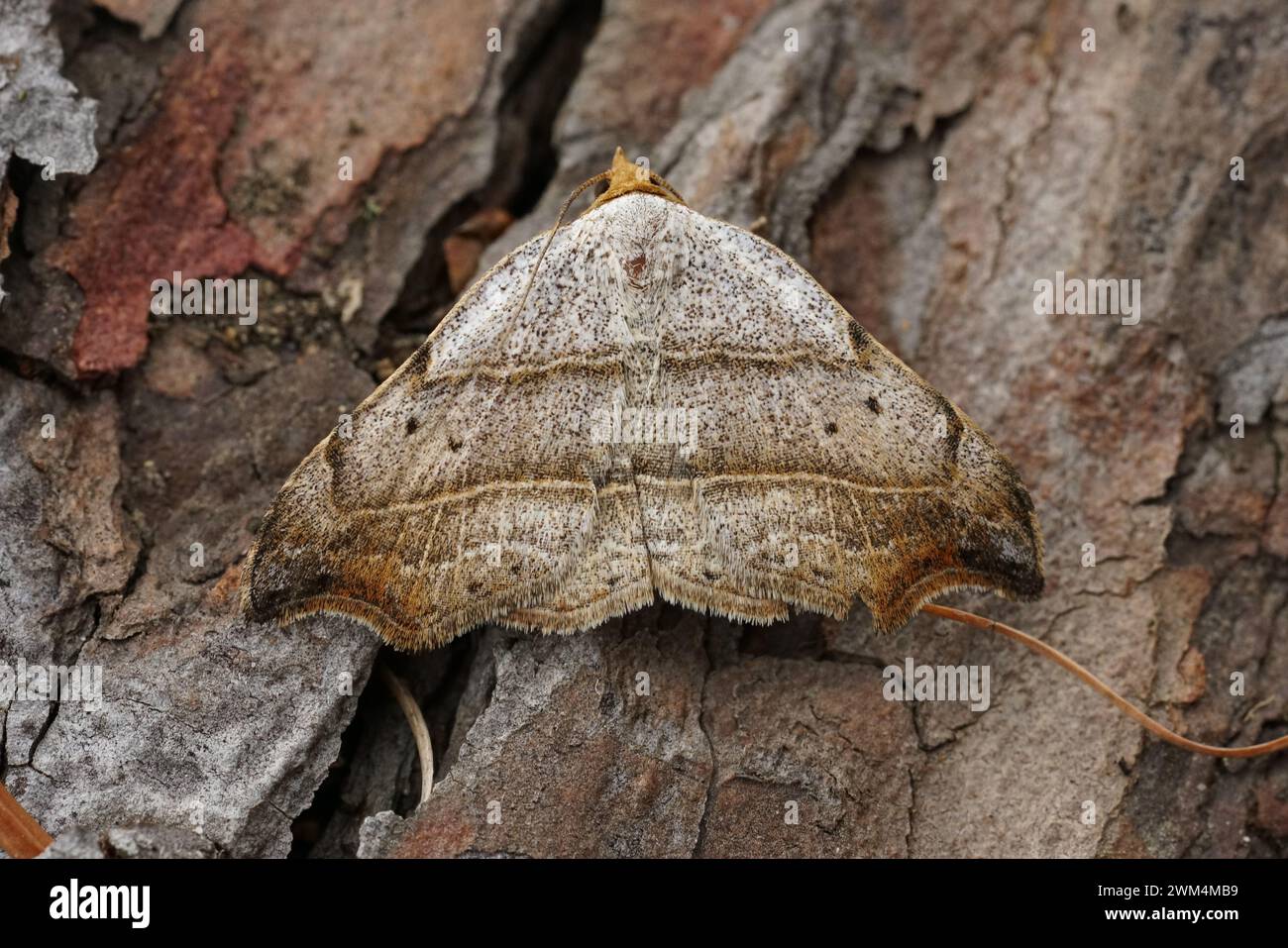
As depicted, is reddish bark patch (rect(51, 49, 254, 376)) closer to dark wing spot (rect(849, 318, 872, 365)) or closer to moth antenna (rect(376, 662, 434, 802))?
moth antenna (rect(376, 662, 434, 802))

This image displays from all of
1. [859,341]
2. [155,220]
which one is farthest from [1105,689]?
[155,220]

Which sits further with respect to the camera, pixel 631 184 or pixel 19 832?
pixel 631 184

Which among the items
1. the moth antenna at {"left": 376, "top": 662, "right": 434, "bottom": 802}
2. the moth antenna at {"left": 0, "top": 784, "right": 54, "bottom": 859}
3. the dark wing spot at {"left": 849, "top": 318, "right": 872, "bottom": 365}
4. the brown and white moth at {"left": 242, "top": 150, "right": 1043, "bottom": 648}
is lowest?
the moth antenna at {"left": 0, "top": 784, "right": 54, "bottom": 859}

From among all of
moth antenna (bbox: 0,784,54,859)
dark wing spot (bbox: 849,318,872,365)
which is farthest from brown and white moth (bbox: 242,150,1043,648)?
moth antenna (bbox: 0,784,54,859)

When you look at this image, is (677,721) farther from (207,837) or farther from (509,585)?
(207,837)

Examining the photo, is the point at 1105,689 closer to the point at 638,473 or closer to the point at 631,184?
the point at 638,473

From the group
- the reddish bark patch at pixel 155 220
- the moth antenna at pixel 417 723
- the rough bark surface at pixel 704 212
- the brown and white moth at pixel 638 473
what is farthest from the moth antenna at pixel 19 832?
the reddish bark patch at pixel 155 220
